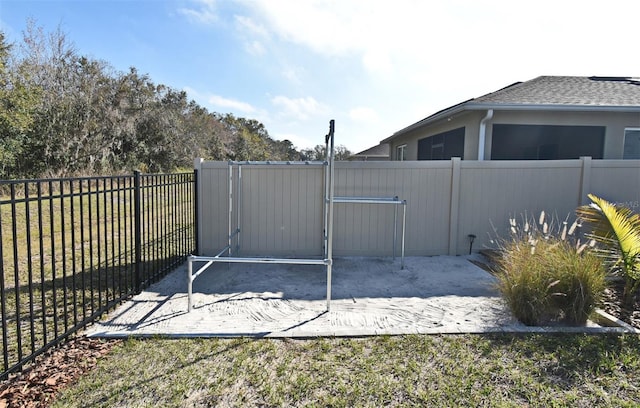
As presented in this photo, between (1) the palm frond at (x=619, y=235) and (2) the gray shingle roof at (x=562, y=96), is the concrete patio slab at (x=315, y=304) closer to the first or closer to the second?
(1) the palm frond at (x=619, y=235)

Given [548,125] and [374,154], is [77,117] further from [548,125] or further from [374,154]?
[374,154]

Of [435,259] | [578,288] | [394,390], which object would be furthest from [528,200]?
[394,390]

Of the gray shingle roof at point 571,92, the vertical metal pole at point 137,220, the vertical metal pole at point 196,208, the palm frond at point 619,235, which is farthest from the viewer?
the gray shingle roof at point 571,92

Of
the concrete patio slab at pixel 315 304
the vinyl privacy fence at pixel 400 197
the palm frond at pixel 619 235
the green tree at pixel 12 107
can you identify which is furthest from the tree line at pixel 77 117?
the palm frond at pixel 619 235

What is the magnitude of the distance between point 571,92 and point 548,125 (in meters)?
1.43

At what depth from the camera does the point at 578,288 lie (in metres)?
3.01

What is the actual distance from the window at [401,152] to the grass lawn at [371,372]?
9.64 meters

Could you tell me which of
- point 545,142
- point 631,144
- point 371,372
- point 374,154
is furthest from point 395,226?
point 374,154

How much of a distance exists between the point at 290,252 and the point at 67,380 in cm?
350

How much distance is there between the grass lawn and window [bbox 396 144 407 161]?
9638 mm

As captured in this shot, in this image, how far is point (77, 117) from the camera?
12562 millimetres

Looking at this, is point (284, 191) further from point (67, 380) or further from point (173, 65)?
point (173, 65)

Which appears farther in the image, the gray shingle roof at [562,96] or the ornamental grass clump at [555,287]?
the gray shingle roof at [562,96]

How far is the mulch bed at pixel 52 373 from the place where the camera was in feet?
6.61
